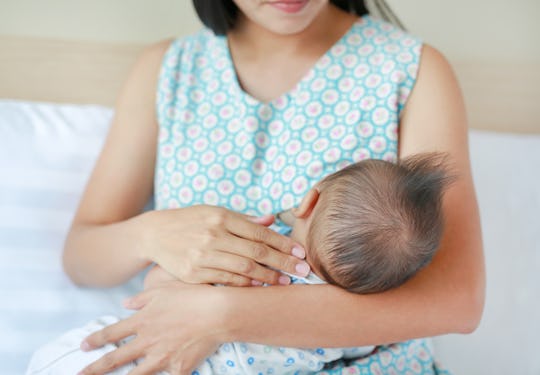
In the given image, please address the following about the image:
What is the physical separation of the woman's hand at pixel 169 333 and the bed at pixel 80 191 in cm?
36

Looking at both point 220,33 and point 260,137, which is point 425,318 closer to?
point 260,137

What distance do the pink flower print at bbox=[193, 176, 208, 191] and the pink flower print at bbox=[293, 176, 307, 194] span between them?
0.68 feet

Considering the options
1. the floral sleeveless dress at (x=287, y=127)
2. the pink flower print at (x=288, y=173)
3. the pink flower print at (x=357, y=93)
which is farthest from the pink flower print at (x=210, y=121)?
the pink flower print at (x=357, y=93)

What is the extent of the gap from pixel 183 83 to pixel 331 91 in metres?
0.36

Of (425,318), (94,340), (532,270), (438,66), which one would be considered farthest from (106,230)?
(532,270)

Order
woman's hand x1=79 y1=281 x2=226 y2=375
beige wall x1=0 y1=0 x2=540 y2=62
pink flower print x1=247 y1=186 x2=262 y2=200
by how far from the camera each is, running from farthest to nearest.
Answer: beige wall x1=0 y1=0 x2=540 y2=62, pink flower print x1=247 y1=186 x2=262 y2=200, woman's hand x1=79 y1=281 x2=226 y2=375

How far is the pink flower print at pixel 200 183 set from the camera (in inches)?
54.0

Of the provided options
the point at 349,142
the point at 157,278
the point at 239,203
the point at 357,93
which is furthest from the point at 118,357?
the point at 357,93

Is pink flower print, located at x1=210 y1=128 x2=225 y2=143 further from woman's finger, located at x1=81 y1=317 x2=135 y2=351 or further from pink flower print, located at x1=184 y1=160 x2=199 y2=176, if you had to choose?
woman's finger, located at x1=81 y1=317 x2=135 y2=351

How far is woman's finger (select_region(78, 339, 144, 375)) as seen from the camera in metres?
1.12

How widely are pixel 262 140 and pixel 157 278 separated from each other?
0.39 meters

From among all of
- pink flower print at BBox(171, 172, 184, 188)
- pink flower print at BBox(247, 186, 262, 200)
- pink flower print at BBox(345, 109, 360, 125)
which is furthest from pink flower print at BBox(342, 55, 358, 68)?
pink flower print at BBox(171, 172, 184, 188)

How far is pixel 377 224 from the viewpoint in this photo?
1.00 meters

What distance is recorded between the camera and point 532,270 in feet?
5.19
